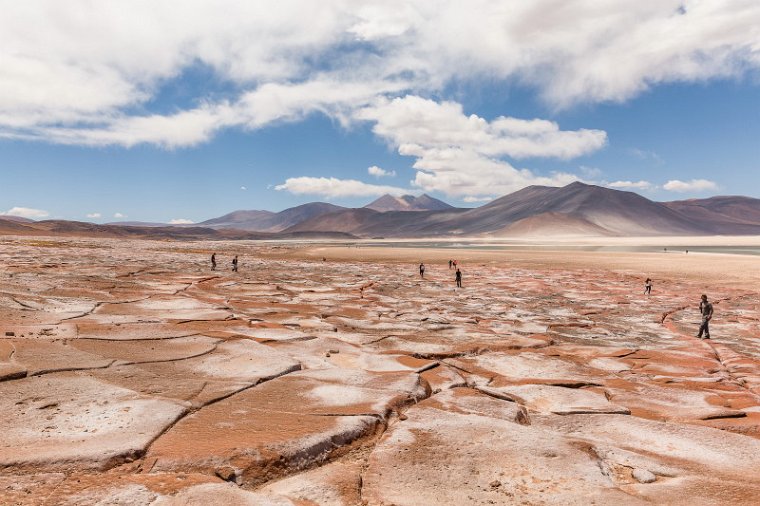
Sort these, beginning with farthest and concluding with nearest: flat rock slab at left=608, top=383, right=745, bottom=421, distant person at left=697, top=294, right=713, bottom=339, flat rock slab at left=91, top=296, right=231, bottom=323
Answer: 1. distant person at left=697, top=294, right=713, bottom=339
2. flat rock slab at left=91, top=296, right=231, bottom=323
3. flat rock slab at left=608, top=383, right=745, bottom=421

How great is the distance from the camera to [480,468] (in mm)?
4348

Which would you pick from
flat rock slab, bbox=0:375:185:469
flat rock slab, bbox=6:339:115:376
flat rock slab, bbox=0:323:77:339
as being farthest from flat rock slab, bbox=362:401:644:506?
flat rock slab, bbox=0:323:77:339

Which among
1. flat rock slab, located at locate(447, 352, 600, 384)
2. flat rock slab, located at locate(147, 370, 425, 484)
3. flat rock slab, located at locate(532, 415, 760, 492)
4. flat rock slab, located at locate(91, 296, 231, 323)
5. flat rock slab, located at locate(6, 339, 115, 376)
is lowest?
flat rock slab, located at locate(447, 352, 600, 384)

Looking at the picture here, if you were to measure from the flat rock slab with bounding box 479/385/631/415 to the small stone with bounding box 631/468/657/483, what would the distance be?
5.65 feet

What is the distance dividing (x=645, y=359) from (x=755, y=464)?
499cm

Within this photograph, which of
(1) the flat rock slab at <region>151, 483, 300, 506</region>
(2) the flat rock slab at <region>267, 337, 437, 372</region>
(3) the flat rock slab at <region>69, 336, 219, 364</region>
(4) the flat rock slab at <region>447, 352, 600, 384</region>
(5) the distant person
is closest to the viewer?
(1) the flat rock slab at <region>151, 483, 300, 506</region>

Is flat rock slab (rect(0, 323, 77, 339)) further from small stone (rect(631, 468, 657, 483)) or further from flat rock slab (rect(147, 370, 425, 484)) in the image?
small stone (rect(631, 468, 657, 483))

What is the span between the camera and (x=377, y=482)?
13.4 feet

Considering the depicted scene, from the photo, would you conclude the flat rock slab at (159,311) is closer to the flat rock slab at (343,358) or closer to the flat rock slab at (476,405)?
the flat rock slab at (343,358)

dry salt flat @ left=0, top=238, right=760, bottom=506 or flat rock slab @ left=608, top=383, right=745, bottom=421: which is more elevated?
dry salt flat @ left=0, top=238, right=760, bottom=506

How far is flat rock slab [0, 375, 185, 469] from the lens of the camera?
4.07 metres

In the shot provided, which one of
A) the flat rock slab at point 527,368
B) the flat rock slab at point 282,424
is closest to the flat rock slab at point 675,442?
the flat rock slab at point 527,368

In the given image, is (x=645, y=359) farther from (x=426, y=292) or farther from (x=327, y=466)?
(x=426, y=292)

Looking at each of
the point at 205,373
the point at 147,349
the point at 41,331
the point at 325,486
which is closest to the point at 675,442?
the point at 325,486
